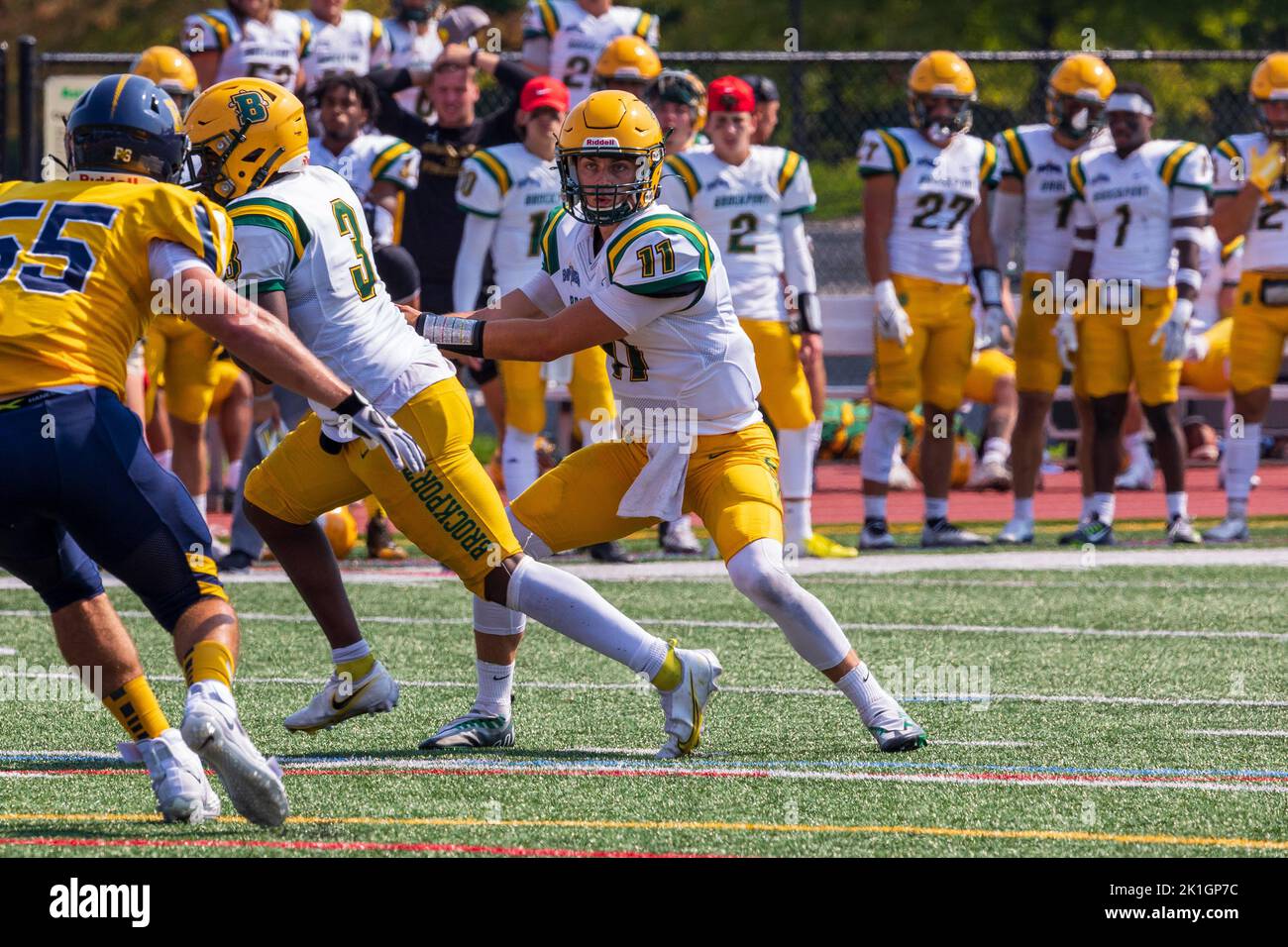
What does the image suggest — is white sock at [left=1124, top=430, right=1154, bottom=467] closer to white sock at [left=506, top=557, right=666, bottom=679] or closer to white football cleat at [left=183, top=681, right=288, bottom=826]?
white sock at [left=506, top=557, right=666, bottom=679]

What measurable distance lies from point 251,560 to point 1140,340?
14.5 ft

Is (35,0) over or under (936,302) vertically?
over

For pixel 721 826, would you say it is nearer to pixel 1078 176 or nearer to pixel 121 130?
pixel 121 130

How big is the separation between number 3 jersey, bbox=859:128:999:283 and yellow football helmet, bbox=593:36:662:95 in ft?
3.82

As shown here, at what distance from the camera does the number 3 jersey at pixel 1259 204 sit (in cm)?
1045

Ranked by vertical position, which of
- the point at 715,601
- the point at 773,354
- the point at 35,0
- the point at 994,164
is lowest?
the point at 715,601

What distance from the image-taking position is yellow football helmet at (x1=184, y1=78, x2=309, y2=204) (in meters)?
5.29

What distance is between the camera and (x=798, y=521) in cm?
991

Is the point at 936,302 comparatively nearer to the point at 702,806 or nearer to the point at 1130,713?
Result: the point at 1130,713

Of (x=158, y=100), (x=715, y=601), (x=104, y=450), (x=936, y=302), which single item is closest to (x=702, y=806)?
(x=104, y=450)

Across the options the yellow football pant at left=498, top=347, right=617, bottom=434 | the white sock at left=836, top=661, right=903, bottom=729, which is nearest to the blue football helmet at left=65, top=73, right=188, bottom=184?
the white sock at left=836, top=661, right=903, bottom=729

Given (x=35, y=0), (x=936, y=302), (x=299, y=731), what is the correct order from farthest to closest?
1. (x=35, y=0)
2. (x=936, y=302)
3. (x=299, y=731)

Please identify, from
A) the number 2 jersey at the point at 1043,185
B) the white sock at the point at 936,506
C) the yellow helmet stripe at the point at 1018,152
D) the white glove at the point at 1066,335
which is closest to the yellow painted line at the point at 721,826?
the white sock at the point at 936,506

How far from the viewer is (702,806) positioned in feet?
15.5
